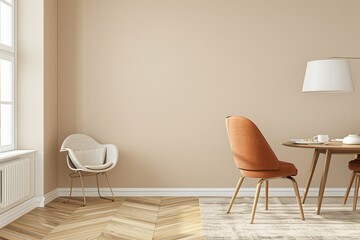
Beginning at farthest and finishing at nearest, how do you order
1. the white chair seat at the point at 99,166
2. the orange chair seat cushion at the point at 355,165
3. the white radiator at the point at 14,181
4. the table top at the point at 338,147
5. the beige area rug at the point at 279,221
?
the white chair seat at the point at 99,166
the orange chair seat cushion at the point at 355,165
the table top at the point at 338,147
the white radiator at the point at 14,181
the beige area rug at the point at 279,221

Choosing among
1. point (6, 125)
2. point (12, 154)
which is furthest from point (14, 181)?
point (6, 125)

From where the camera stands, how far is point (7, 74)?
15.7 ft

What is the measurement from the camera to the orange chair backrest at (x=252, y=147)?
165 inches

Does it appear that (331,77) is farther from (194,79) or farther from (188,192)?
(188,192)

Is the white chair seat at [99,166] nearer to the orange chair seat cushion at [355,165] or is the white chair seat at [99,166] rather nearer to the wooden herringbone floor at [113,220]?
the wooden herringbone floor at [113,220]

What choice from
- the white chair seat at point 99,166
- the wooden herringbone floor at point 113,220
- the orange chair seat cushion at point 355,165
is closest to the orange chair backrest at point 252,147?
the wooden herringbone floor at point 113,220

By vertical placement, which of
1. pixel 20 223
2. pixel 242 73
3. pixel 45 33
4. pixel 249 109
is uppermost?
pixel 45 33

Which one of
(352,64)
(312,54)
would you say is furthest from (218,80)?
(352,64)

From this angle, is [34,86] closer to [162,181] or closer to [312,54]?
[162,181]

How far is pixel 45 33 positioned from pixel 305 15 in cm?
280

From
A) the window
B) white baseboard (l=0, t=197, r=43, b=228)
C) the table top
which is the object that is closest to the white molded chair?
white baseboard (l=0, t=197, r=43, b=228)

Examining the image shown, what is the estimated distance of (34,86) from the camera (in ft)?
16.3

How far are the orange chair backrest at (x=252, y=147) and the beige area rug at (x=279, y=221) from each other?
0.48 meters

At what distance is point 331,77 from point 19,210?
123 inches
